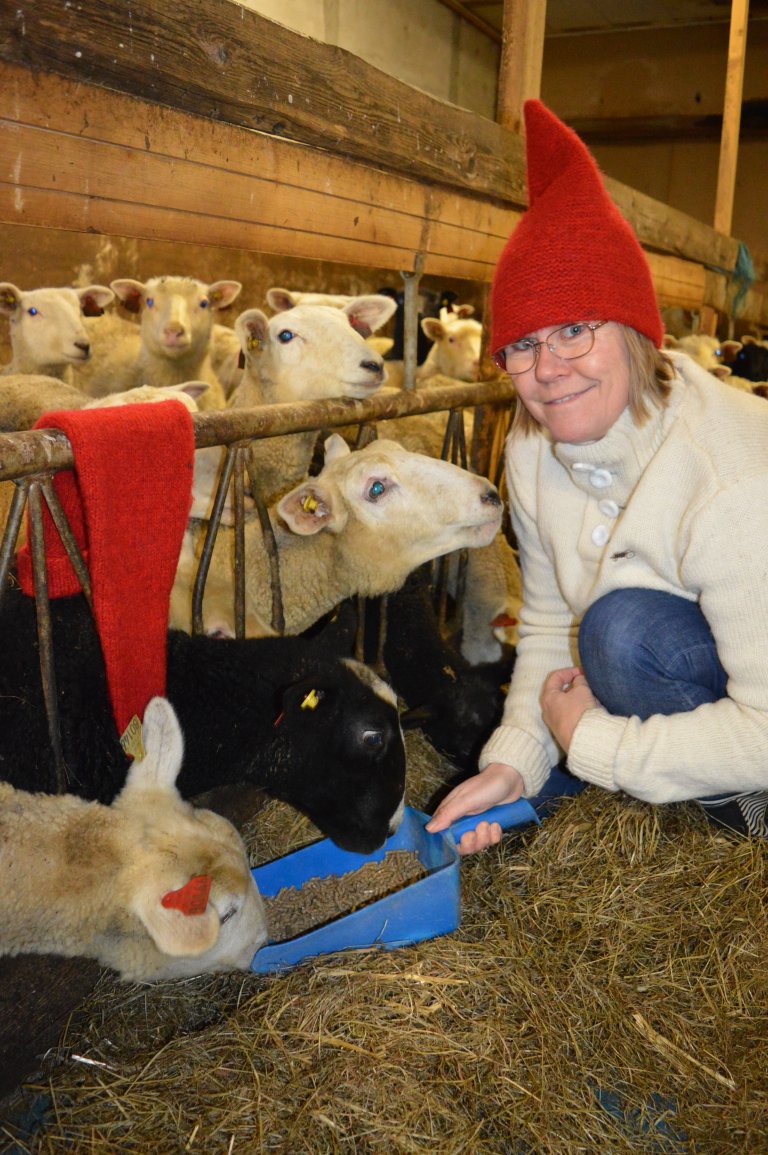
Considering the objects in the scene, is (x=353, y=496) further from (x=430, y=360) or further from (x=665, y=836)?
(x=430, y=360)

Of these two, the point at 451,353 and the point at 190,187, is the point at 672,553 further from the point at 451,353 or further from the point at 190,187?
the point at 451,353

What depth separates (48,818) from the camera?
1.96m

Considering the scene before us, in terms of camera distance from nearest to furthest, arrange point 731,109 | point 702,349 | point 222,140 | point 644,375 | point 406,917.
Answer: point 644,375, point 406,917, point 222,140, point 702,349, point 731,109

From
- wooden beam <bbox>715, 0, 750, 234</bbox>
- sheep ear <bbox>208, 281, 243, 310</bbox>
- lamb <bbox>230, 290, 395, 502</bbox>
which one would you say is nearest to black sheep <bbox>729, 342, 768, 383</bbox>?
wooden beam <bbox>715, 0, 750, 234</bbox>

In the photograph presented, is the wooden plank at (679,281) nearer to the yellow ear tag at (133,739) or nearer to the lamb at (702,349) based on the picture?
the lamb at (702,349)

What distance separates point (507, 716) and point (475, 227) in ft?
8.17

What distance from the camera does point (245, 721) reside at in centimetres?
230

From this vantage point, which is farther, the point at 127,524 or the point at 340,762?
the point at 340,762

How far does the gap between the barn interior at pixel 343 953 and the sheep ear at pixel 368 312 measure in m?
0.30

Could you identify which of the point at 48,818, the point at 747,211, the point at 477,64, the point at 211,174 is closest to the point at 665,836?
the point at 48,818

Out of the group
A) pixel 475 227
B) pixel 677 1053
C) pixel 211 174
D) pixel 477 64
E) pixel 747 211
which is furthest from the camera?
pixel 747 211

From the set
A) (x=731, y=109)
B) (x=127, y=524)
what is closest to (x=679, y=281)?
(x=731, y=109)

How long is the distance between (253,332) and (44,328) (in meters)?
1.15

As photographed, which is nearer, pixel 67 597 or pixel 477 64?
pixel 67 597
